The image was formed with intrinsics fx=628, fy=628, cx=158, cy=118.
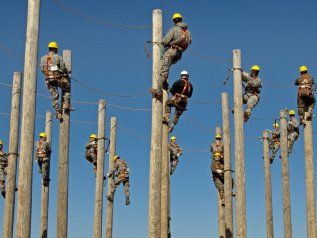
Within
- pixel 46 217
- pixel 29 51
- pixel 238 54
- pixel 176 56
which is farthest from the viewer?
pixel 46 217

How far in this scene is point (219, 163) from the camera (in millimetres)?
14375

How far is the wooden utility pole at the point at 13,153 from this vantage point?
11.4 metres

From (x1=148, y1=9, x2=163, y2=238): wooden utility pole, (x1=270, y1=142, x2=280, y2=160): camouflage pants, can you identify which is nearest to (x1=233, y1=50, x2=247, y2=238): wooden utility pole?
(x1=148, y1=9, x2=163, y2=238): wooden utility pole

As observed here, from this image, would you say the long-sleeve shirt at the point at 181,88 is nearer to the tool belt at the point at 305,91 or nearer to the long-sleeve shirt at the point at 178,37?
the long-sleeve shirt at the point at 178,37

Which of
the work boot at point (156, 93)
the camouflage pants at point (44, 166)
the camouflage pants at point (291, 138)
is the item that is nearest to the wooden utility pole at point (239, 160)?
the work boot at point (156, 93)

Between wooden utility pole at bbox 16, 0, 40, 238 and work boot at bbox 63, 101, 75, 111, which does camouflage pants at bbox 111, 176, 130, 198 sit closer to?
work boot at bbox 63, 101, 75, 111

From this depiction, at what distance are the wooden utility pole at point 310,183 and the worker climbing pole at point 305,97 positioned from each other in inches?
6.9

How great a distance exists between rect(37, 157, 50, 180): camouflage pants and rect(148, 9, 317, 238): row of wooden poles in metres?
3.70

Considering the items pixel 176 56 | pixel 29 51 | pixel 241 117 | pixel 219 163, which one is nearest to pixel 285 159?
pixel 219 163

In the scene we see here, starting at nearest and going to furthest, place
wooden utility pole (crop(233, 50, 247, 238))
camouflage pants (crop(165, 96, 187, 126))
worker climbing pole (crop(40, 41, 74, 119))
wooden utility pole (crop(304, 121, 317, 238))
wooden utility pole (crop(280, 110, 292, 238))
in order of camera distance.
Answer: camouflage pants (crop(165, 96, 187, 126)) < worker climbing pole (crop(40, 41, 74, 119)) < wooden utility pole (crop(233, 50, 247, 238)) < wooden utility pole (crop(304, 121, 317, 238)) < wooden utility pole (crop(280, 110, 292, 238))

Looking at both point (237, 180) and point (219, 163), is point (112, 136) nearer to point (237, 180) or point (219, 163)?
point (219, 163)

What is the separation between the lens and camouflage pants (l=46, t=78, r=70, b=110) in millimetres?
10102

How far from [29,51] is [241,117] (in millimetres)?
4454

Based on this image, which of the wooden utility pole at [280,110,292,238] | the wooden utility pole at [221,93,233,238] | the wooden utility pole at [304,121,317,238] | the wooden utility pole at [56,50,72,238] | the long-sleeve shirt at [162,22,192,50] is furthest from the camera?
the wooden utility pole at [280,110,292,238]
